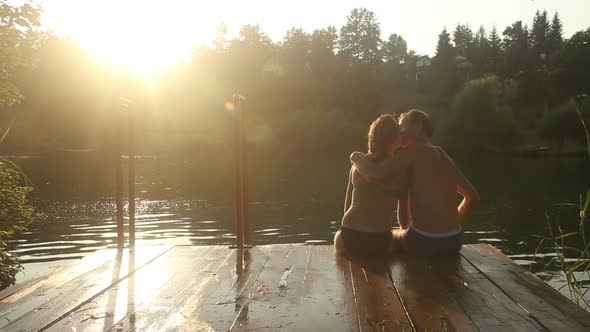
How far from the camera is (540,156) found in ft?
161

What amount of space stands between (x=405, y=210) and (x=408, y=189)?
10.5 inches

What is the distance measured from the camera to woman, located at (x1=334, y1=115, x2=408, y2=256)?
4.43 meters

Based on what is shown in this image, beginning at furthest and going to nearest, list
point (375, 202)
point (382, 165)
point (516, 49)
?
point (516, 49), point (375, 202), point (382, 165)

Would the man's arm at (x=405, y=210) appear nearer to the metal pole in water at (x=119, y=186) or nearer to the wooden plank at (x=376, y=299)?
the wooden plank at (x=376, y=299)

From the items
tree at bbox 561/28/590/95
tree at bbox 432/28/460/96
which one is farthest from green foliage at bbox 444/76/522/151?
tree at bbox 432/28/460/96

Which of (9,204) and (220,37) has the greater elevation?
(220,37)

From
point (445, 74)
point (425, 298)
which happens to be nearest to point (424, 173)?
point (425, 298)

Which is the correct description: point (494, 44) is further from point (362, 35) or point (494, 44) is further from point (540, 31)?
point (362, 35)

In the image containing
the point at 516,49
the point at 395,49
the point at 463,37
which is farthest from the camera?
the point at 463,37

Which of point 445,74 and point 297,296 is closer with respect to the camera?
point 297,296

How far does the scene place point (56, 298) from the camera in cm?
366

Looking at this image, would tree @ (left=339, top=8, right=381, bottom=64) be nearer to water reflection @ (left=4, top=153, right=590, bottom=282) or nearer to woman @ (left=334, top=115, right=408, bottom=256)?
water reflection @ (left=4, top=153, right=590, bottom=282)

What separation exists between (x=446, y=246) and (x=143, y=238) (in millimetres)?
11413

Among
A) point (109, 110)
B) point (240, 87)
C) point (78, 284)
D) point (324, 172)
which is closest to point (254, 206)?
point (324, 172)
